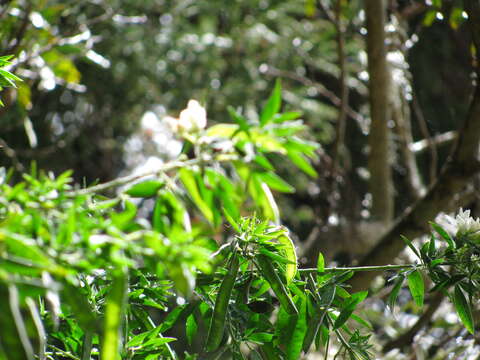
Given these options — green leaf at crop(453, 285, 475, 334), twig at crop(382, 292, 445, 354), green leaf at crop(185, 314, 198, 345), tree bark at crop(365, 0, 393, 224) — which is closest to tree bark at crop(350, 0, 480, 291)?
twig at crop(382, 292, 445, 354)

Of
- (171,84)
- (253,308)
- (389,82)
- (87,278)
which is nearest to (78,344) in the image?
(87,278)

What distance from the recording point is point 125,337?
0.53m

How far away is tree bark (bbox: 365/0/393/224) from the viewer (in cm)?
149

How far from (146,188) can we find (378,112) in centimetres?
130

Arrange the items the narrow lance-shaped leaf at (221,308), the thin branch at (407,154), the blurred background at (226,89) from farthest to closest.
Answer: the blurred background at (226,89)
the thin branch at (407,154)
the narrow lance-shaped leaf at (221,308)

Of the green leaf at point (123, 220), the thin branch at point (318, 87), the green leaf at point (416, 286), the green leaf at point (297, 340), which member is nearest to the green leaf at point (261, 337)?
the green leaf at point (297, 340)

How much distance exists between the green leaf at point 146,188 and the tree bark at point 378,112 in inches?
48.9

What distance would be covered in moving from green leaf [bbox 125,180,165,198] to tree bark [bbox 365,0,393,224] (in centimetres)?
124

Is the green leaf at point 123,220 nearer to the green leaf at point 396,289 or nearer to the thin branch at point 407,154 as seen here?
the green leaf at point 396,289

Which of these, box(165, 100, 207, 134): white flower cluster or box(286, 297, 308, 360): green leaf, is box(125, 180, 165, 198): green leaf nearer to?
box(165, 100, 207, 134): white flower cluster

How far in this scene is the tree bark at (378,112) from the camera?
149cm

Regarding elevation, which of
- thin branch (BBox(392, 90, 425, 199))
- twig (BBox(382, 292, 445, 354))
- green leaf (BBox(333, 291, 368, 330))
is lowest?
twig (BBox(382, 292, 445, 354))

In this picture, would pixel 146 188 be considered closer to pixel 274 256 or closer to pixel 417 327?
pixel 274 256

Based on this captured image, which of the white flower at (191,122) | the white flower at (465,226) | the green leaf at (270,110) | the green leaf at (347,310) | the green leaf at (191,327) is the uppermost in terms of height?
the green leaf at (270,110)
